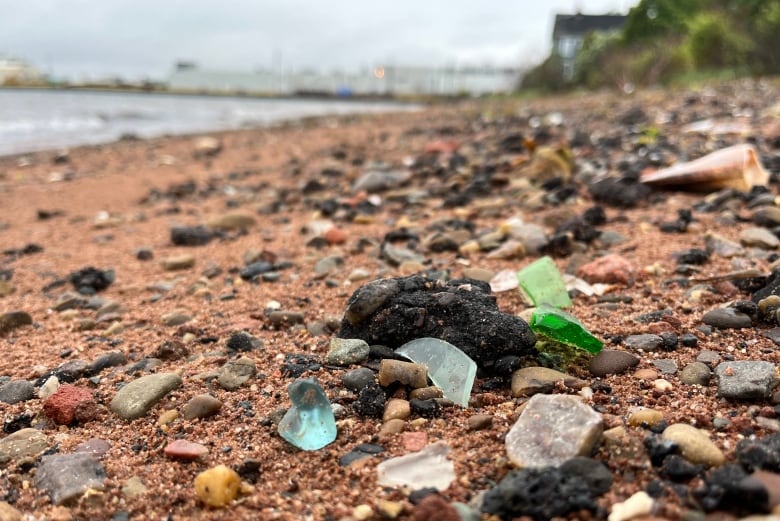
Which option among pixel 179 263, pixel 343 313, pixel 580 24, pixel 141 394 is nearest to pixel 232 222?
pixel 179 263

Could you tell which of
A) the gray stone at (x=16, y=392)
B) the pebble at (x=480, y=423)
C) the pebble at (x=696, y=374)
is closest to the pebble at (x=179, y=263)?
the gray stone at (x=16, y=392)

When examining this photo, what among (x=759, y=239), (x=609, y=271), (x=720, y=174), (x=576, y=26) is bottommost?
(x=609, y=271)

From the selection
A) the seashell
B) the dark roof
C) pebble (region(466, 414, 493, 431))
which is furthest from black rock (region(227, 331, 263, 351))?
the dark roof

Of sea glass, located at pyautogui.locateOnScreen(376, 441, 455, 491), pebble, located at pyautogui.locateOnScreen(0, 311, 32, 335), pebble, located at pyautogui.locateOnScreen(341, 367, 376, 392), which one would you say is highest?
pebble, located at pyautogui.locateOnScreen(341, 367, 376, 392)

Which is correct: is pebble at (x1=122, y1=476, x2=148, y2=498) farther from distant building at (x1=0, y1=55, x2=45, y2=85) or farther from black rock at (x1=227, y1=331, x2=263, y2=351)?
distant building at (x1=0, y1=55, x2=45, y2=85)

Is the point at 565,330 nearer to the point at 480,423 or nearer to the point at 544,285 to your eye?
the point at 480,423

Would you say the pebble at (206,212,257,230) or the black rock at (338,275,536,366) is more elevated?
the black rock at (338,275,536,366)

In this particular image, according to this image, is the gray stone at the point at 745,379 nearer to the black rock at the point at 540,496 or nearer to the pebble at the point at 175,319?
the black rock at the point at 540,496
